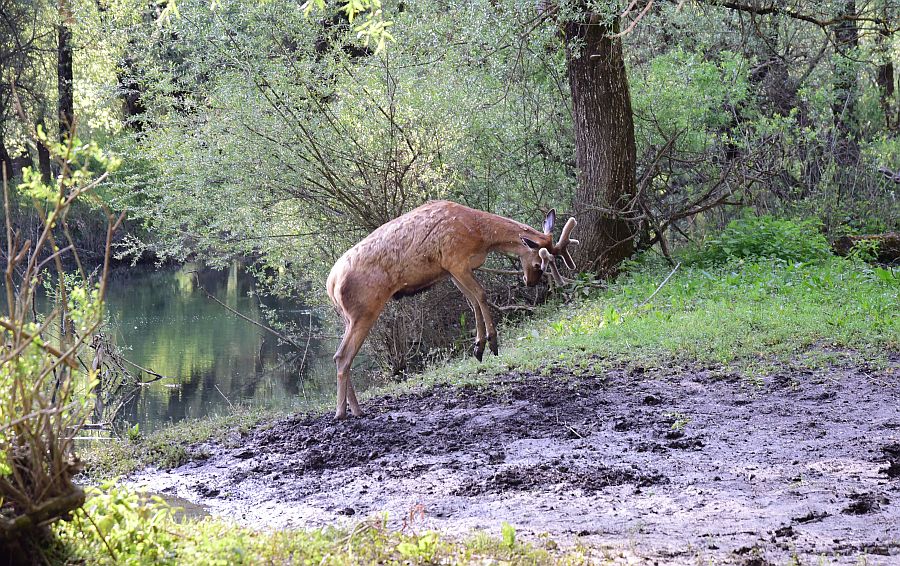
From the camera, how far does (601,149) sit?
627 inches

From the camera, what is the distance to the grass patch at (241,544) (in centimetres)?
407

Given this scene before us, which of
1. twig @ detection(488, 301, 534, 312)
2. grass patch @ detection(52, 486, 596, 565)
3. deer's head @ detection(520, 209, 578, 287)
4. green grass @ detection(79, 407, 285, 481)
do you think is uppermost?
deer's head @ detection(520, 209, 578, 287)

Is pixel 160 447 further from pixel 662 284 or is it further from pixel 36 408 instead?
pixel 662 284

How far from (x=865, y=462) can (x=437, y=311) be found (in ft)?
30.1

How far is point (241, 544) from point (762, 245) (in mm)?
13098

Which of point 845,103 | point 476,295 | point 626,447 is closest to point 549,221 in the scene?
point 476,295

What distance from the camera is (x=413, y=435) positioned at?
7914mm

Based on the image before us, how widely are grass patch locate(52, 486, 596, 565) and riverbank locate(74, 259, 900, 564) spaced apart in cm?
38

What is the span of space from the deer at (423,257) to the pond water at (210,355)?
2.90 m

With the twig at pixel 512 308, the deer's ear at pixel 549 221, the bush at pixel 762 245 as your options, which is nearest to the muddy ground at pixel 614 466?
the deer's ear at pixel 549 221

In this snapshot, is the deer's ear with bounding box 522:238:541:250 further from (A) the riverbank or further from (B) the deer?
(A) the riverbank

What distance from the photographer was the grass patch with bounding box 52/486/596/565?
13.4 ft

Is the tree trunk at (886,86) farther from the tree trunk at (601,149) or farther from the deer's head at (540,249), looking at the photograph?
the deer's head at (540,249)

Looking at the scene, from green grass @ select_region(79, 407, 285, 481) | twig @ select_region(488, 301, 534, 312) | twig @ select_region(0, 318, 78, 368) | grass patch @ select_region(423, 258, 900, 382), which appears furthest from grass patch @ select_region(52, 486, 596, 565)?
twig @ select_region(488, 301, 534, 312)
